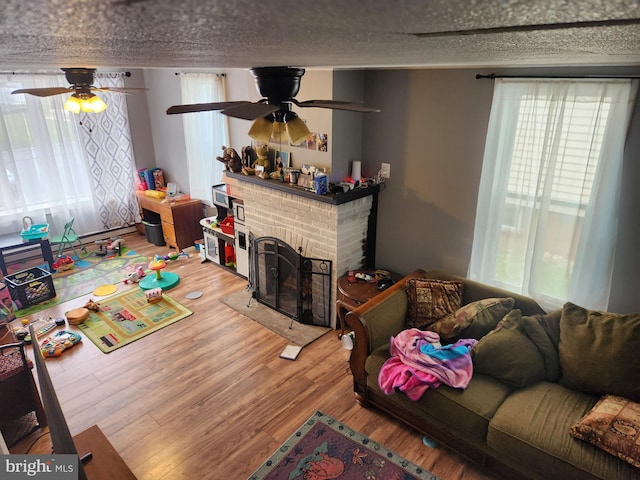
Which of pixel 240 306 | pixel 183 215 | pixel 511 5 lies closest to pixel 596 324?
pixel 511 5

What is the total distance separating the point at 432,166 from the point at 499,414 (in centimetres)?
184

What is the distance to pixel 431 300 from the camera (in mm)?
2996

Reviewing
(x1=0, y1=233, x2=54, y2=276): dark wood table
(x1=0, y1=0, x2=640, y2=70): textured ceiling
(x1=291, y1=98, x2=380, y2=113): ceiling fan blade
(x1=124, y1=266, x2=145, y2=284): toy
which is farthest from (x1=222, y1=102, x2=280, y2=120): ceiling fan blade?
(x1=0, y1=233, x2=54, y2=276): dark wood table

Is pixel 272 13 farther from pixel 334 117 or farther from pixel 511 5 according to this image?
pixel 334 117

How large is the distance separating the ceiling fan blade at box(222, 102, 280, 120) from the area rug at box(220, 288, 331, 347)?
248 centimetres

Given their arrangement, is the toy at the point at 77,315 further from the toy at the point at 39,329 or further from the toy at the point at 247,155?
the toy at the point at 247,155

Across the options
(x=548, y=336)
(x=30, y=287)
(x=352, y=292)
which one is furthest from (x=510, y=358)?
(x=30, y=287)

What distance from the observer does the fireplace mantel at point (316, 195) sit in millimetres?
3330

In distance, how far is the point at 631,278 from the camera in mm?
2562

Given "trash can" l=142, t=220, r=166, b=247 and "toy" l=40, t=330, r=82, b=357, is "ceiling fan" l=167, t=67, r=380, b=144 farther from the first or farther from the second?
"trash can" l=142, t=220, r=166, b=247

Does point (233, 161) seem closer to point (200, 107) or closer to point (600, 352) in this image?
point (200, 107)

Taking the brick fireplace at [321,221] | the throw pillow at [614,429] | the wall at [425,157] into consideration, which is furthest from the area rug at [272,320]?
the throw pillow at [614,429]

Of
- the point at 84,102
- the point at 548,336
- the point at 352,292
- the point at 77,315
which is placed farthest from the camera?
the point at 77,315

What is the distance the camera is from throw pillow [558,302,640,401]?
2.21 meters
